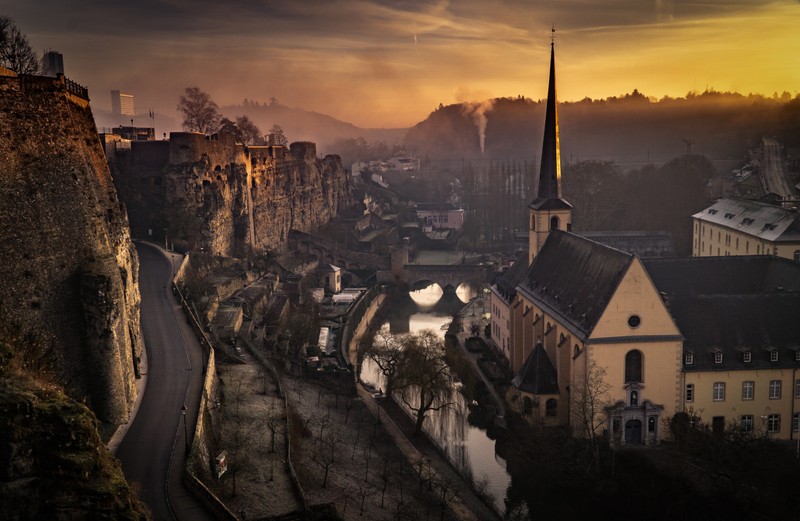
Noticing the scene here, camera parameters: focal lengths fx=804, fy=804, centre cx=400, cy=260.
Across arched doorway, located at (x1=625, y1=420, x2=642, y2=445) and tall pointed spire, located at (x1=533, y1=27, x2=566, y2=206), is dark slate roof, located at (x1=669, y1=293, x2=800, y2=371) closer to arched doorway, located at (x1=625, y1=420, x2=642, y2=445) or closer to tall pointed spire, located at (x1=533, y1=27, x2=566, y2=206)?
arched doorway, located at (x1=625, y1=420, x2=642, y2=445)

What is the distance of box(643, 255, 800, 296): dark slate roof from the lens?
148ft

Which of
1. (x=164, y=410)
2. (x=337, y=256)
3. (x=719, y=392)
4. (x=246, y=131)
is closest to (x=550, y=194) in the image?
(x=719, y=392)

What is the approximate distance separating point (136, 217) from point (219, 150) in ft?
39.5

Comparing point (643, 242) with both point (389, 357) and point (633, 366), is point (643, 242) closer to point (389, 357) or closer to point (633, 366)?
point (389, 357)

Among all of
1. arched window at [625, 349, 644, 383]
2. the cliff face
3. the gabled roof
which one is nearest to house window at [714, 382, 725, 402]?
arched window at [625, 349, 644, 383]

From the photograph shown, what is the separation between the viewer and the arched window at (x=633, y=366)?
3906 cm

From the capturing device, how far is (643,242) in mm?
84562

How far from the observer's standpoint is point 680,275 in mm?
46219

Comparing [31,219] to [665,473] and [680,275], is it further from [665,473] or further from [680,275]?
[680,275]

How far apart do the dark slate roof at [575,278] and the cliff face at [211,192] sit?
2643 centimetres

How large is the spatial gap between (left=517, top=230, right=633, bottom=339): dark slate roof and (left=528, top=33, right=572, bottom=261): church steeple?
140 centimetres

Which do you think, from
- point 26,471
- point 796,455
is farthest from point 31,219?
point 796,455

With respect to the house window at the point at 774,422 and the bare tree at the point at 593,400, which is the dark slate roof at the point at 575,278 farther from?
the house window at the point at 774,422

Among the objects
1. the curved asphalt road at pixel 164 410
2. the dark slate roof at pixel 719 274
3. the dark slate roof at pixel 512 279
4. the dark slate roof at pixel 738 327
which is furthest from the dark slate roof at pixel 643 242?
the curved asphalt road at pixel 164 410
